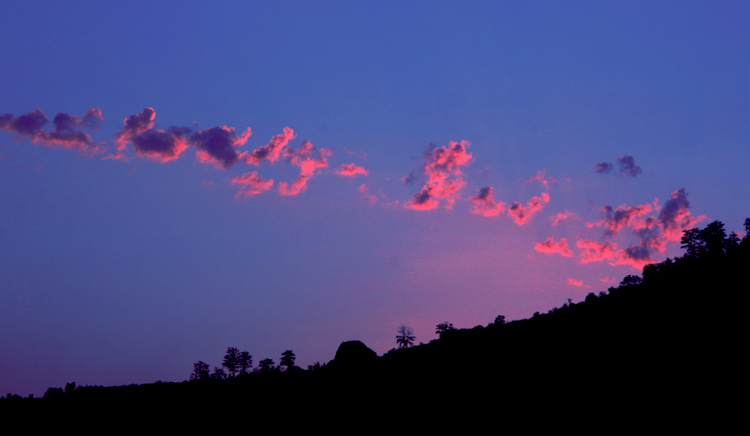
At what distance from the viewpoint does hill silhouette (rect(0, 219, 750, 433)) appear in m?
23.6

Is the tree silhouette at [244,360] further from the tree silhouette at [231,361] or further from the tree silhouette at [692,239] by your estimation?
the tree silhouette at [692,239]

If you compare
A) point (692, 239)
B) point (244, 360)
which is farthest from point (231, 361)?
point (692, 239)

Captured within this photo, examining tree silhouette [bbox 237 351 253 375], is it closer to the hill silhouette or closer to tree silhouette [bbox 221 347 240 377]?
tree silhouette [bbox 221 347 240 377]

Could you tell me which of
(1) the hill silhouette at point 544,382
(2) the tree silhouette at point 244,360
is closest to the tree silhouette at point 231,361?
(2) the tree silhouette at point 244,360

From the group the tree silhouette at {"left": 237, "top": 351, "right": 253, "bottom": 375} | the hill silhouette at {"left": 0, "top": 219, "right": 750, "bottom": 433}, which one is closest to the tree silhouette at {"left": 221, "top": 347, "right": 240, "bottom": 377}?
the tree silhouette at {"left": 237, "top": 351, "right": 253, "bottom": 375}

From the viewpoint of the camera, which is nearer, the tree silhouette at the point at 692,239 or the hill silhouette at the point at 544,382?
the hill silhouette at the point at 544,382

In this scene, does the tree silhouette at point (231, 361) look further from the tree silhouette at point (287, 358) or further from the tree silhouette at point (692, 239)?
the tree silhouette at point (692, 239)

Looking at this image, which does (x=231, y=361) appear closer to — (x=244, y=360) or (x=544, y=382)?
(x=244, y=360)

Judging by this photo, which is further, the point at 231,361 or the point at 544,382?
the point at 231,361

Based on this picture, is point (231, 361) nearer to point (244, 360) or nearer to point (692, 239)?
point (244, 360)

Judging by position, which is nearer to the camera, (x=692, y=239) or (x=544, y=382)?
(x=544, y=382)

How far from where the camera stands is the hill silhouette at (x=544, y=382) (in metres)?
23.6

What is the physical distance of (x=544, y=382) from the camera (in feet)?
95.2

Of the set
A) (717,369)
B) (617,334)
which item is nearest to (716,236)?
(617,334)
